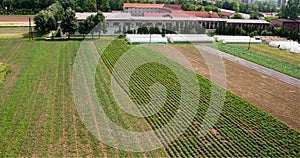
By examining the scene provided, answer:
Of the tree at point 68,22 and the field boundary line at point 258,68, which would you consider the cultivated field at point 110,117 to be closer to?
the field boundary line at point 258,68

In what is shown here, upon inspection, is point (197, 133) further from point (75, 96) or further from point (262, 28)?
point (262, 28)

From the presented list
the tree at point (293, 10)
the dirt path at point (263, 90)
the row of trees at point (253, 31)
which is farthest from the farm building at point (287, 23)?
the dirt path at point (263, 90)

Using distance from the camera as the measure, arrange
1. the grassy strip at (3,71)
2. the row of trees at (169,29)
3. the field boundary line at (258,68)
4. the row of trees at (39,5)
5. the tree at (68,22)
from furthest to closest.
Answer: the row of trees at (39,5)
the row of trees at (169,29)
the tree at (68,22)
the field boundary line at (258,68)
the grassy strip at (3,71)

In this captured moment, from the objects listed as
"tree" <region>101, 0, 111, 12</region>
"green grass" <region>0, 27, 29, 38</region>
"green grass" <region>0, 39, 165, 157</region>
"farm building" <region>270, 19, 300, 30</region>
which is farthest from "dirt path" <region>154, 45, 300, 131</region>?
"tree" <region>101, 0, 111, 12</region>

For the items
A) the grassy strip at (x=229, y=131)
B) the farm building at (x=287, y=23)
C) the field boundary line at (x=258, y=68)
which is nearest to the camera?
the grassy strip at (x=229, y=131)

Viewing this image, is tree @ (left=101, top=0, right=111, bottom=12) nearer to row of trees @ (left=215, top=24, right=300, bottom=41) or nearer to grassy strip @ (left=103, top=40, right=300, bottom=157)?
row of trees @ (left=215, top=24, right=300, bottom=41)

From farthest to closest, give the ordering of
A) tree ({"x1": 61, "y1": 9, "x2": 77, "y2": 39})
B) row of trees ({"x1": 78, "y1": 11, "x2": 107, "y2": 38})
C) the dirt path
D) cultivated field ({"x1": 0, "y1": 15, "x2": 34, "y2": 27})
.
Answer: cultivated field ({"x1": 0, "y1": 15, "x2": 34, "y2": 27}) < row of trees ({"x1": 78, "y1": 11, "x2": 107, "y2": 38}) < tree ({"x1": 61, "y1": 9, "x2": 77, "y2": 39}) < the dirt path

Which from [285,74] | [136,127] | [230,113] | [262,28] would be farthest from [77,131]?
[262,28]
